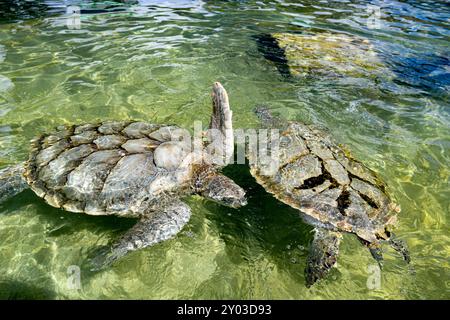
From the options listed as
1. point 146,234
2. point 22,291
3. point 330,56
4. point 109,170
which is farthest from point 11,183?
point 330,56

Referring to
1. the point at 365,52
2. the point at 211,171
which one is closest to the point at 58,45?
the point at 211,171

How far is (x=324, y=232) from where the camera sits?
159 inches

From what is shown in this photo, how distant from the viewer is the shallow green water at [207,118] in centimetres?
368

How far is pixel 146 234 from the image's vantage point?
375 cm

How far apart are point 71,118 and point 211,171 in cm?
343

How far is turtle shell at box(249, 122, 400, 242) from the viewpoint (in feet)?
12.6

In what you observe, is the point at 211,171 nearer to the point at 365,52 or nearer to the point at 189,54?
the point at 189,54

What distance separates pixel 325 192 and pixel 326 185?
0.11 meters

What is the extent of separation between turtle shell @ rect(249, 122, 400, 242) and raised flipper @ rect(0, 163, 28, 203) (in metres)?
3.30

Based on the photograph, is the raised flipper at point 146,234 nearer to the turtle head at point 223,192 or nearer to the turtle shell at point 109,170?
the turtle shell at point 109,170

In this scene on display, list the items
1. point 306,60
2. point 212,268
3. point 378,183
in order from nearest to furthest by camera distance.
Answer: point 212,268 → point 378,183 → point 306,60

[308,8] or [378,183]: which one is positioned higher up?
[308,8]

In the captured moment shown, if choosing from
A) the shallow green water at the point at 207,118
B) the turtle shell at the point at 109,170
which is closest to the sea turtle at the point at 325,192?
the shallow green water at the point at 207,118

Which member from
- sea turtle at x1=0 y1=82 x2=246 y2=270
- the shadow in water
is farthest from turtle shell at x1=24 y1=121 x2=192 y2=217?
the shadow in water
